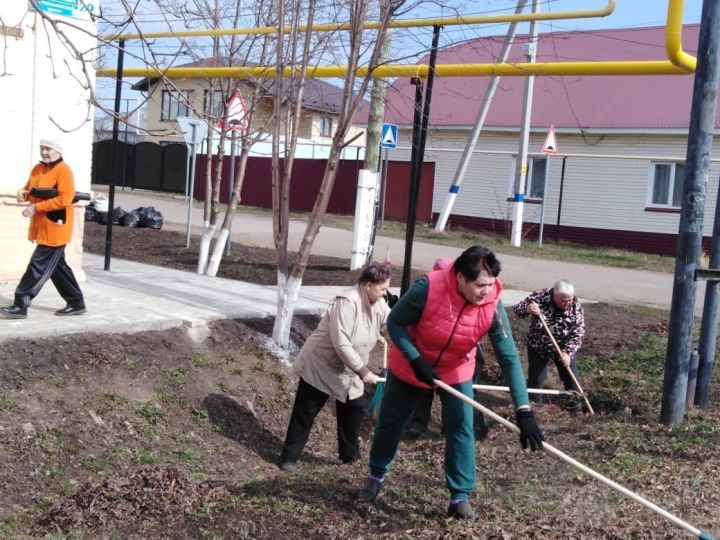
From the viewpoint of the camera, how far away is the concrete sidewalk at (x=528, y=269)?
522 inches

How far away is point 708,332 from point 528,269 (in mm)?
8713

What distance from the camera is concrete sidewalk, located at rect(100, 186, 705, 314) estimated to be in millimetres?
13258

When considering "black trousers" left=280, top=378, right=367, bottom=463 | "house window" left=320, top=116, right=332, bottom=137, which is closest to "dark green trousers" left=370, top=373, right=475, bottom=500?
"black trousers" left=280, top=378, right=367, bottom=463

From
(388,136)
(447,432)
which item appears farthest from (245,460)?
(388,136)

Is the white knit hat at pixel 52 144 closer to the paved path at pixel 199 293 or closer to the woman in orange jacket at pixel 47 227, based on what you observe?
the woman in orange jacket at pixel 47 227

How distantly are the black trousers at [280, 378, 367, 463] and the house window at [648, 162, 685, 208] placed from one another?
16.5 meters

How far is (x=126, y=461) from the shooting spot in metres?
5.63

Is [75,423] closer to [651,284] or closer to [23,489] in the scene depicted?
[23,489]

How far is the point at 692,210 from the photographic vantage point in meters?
6.27

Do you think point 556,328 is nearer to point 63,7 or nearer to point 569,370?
point 569,370

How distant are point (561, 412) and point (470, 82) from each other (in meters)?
18.5

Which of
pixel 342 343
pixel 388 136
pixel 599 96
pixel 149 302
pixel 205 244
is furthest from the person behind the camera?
pixel 599 96

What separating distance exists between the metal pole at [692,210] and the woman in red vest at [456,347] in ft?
7.24

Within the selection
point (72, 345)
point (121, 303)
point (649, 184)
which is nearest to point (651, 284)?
point (649, 184)
